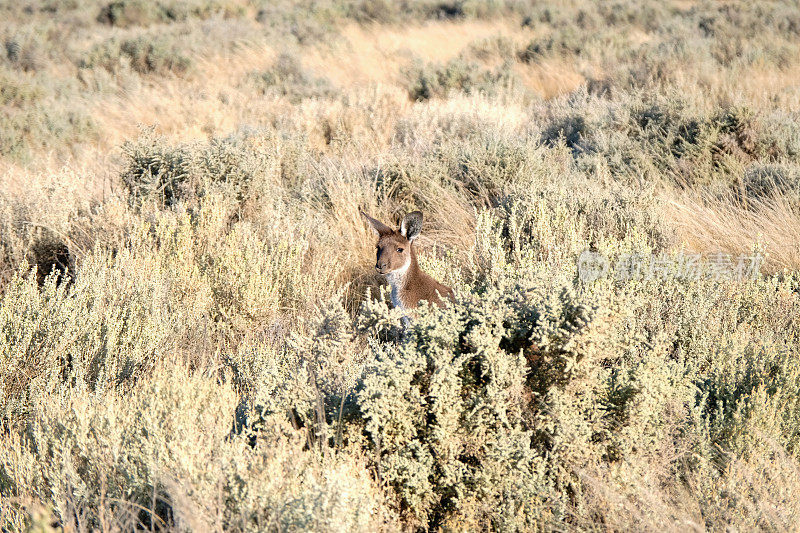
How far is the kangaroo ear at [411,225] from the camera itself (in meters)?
5.21

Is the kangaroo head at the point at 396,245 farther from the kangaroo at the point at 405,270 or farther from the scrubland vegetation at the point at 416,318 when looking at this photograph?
the scrubland vegetation at the point at 416,318

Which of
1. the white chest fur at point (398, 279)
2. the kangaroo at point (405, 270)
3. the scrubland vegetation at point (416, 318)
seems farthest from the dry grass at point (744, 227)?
the white chest fur at point (398, 279)

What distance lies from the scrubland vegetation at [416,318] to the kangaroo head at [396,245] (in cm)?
39

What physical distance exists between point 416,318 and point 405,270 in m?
0.71

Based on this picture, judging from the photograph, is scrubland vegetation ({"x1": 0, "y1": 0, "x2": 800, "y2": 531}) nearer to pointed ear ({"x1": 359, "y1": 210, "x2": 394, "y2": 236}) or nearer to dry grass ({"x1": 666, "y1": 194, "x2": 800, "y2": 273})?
dry grass ({"x1": 666, "y1": 194, "x2": 800, "y2": 273})

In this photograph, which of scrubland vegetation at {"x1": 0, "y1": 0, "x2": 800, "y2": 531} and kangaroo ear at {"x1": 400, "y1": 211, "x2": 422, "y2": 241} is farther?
kangaroo ear at {"x1": 400, "y1": 211, "x2": 422, "y2": 241}

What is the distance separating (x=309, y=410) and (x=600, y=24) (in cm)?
1828

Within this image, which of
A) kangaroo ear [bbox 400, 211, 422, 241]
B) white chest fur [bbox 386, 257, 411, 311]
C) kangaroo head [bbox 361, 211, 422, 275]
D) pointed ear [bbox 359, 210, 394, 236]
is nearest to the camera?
kangaroo head [bbox 361, 211, 422, 275]

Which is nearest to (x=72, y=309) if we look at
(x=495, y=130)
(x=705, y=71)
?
(x=495, y=130)

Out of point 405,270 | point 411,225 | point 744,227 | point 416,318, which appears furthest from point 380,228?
point 744,227

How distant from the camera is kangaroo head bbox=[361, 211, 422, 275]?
499cm

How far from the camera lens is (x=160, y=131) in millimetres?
11125

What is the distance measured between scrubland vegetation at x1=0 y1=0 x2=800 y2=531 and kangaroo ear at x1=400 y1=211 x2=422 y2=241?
2.16 feet

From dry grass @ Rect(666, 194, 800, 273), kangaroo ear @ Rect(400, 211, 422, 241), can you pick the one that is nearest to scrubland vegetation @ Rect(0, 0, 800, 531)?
dry grass @ Rect(666, 194, 800, 273)
